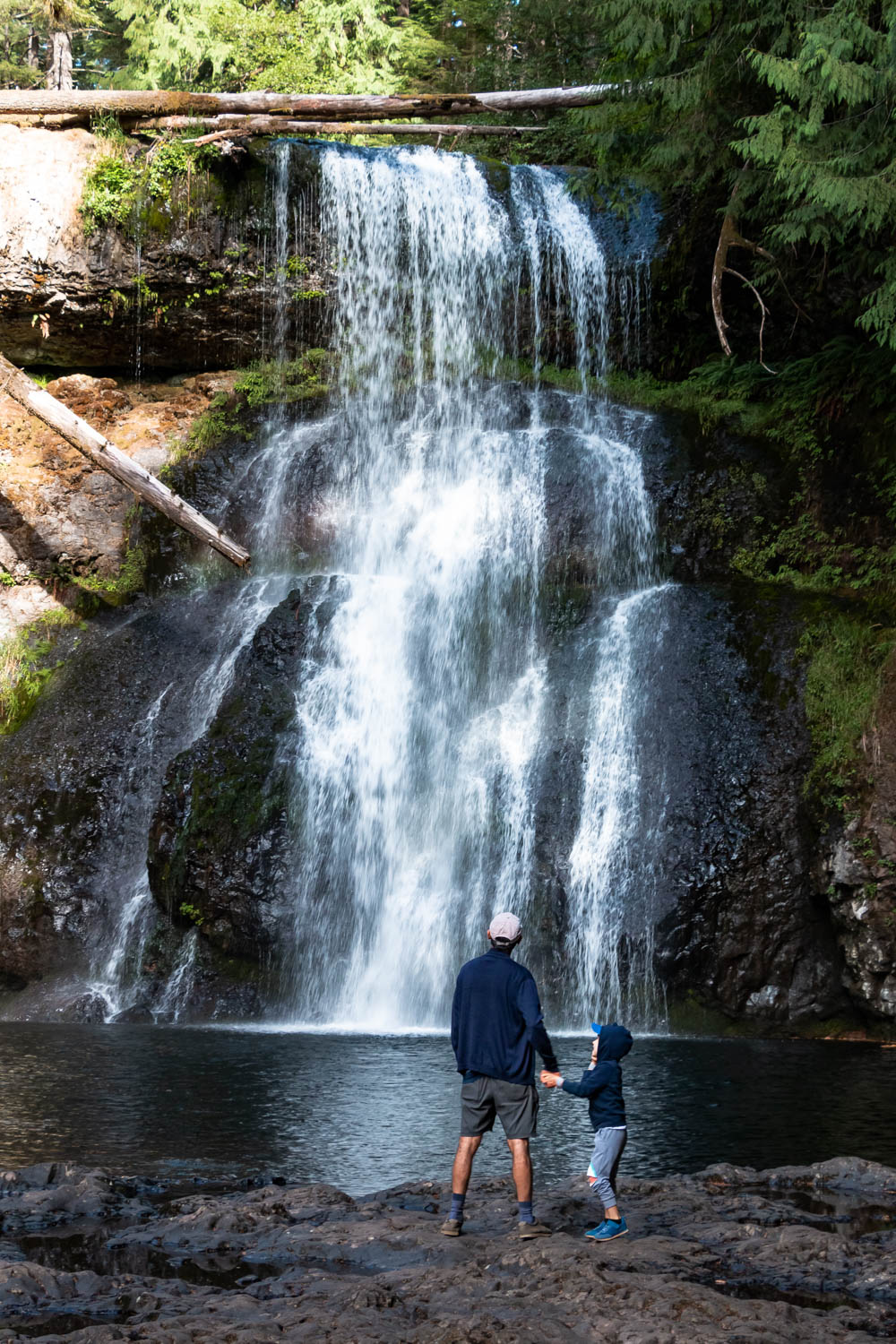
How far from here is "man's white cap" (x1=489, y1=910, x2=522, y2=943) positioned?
549 centimetres

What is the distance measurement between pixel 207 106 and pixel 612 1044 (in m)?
18.7

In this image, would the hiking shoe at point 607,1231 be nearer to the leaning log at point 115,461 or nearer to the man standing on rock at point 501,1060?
the man standing on rock at point 501,1060

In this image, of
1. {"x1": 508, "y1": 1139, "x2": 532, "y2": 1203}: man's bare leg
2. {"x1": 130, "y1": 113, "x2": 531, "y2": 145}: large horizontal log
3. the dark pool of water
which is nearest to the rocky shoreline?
{"x1": 508, "y1": 1139, "x2": 532, "y2": 1203}: man's bare leg

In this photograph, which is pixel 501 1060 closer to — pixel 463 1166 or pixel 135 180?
pixel 463 1166

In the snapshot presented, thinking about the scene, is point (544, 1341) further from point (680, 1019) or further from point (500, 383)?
point (500, 383)

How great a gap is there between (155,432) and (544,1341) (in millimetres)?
17822

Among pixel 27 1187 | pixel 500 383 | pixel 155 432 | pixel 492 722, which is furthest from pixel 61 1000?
pixel 500 383

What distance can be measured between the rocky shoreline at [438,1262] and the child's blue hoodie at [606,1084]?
0.51m

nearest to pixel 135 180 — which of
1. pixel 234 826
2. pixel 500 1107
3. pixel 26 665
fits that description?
pixel 26 665

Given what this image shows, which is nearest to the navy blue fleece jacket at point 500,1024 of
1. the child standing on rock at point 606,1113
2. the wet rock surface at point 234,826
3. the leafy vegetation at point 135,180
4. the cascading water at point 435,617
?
the child standing on rock at point 606,1113

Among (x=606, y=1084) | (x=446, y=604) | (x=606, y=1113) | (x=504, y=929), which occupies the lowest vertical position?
(x=606, y=1113)

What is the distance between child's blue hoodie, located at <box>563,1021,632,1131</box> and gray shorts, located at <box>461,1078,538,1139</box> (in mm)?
203

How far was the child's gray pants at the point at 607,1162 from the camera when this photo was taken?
17.2ft

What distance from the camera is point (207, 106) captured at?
19781mm
